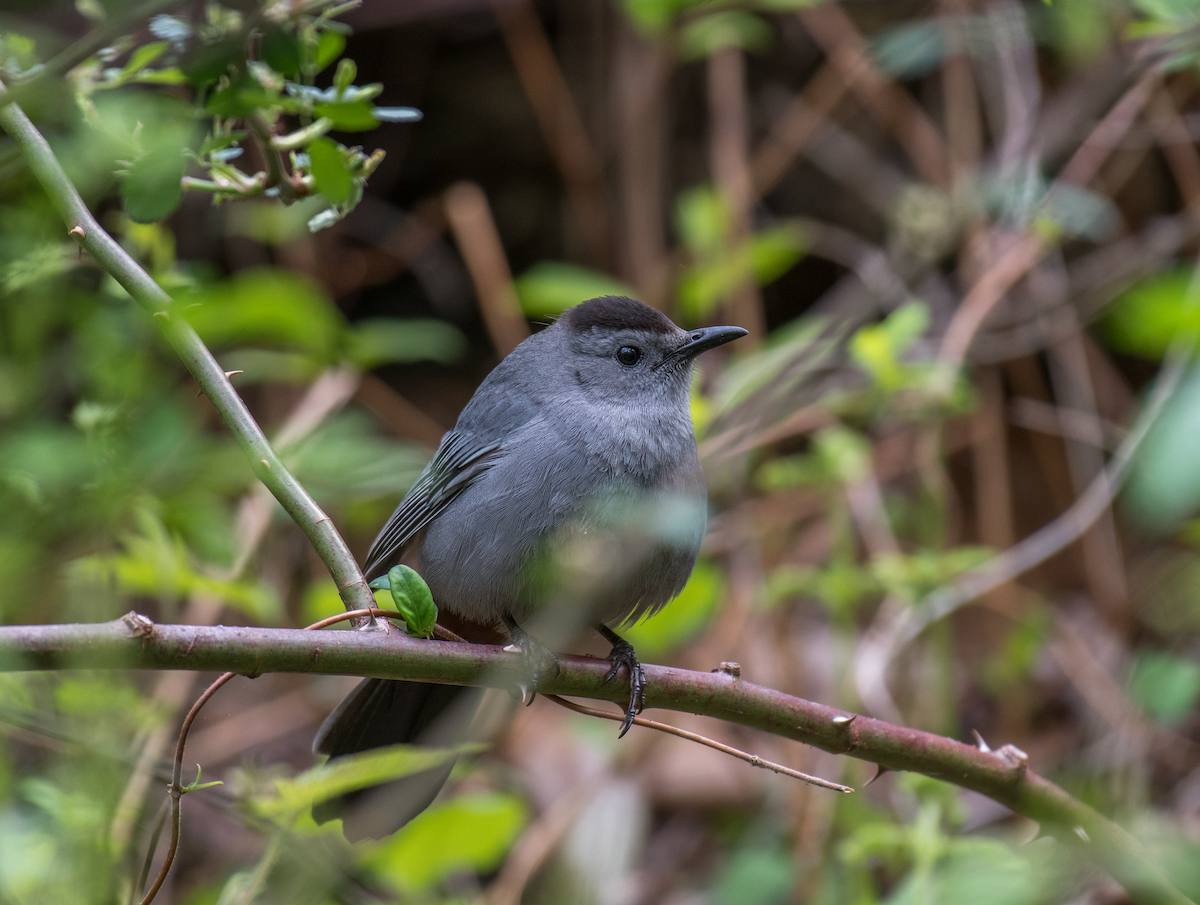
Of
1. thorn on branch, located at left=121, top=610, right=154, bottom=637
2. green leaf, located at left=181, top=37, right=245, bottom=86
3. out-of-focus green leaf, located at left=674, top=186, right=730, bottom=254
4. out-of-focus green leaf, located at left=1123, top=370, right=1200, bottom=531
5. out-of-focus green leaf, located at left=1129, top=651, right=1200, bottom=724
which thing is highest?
green leaf, located at left=181, top=37, right=245, bottom=86

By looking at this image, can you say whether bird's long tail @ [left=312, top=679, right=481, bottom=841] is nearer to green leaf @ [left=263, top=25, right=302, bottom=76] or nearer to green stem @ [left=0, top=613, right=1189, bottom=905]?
green stem @ [left=0, top=613, right=1189, bottom=905]

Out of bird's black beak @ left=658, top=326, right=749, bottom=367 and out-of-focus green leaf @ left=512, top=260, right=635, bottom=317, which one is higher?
bird's black beak @ left=658, top=326, right=749, bottom=367

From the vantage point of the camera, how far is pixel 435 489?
314 cm

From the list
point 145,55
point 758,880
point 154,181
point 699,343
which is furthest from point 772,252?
point 154,181

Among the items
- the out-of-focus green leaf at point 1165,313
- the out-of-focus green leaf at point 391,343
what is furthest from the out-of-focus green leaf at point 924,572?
the out-of-focus green leaf at point 391,343

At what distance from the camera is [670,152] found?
20.9 ft

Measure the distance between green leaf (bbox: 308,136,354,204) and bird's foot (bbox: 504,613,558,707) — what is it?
A: 0.95m

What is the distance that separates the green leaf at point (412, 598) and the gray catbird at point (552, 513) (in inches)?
15.6

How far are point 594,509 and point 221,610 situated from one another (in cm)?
282

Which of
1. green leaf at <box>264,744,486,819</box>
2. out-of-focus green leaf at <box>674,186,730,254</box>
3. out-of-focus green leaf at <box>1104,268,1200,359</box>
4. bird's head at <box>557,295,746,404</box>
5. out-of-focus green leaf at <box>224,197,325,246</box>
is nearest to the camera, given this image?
green leaf at <box>264,744,486,819</box>

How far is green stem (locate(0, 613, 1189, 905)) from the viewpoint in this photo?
1.80 metres

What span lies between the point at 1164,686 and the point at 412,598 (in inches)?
110

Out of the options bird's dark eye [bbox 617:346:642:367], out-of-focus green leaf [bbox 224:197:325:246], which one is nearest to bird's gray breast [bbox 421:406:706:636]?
bird's dark eye [bbox 617:346:642:367]

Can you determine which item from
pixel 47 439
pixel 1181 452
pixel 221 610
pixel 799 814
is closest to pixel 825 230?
pixel 799 814
